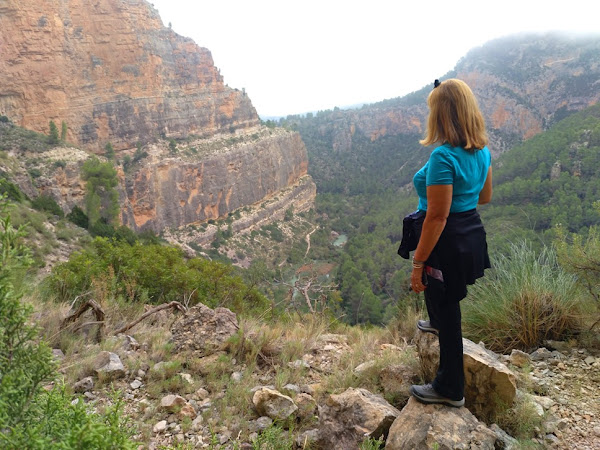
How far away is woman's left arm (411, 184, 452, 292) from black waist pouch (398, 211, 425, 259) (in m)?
0.23

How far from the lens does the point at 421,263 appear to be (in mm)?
2021

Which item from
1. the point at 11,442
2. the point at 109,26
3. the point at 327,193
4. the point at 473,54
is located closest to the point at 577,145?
the point at 327,193

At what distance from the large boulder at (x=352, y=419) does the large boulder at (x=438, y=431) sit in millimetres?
96

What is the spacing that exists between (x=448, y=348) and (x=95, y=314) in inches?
122

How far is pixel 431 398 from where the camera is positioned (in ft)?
6.63

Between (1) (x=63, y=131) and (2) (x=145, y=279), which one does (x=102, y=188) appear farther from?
(2) (x=145, y=279)

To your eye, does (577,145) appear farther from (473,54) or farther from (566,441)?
(473,54)

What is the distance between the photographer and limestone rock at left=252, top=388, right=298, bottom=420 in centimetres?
224

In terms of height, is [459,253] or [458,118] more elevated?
[458,118]

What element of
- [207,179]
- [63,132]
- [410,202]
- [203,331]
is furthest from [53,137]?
[410,202]

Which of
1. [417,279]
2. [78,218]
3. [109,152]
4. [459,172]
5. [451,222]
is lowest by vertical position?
[78,218]

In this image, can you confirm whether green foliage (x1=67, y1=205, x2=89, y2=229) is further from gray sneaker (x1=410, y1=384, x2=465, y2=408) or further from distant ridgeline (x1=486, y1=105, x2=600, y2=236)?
distant ridgeline (x1=486, y1=105, x2=600, y2=236)

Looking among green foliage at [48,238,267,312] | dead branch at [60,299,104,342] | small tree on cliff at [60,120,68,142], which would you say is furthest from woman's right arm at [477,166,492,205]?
small tree on cliff at [60,120,68,142]

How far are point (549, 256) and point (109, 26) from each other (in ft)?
139
